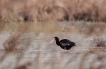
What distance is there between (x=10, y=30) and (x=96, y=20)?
2.29m

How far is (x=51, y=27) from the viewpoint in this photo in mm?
11797

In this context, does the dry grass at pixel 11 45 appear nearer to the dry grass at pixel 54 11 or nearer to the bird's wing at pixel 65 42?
the bird's wing at pixel 65 42

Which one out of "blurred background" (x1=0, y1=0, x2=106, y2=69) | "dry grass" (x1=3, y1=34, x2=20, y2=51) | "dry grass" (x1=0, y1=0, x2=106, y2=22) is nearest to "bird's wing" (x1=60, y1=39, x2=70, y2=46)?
"blurred background" (x1=0, y1=0, x2=106, y2=69)

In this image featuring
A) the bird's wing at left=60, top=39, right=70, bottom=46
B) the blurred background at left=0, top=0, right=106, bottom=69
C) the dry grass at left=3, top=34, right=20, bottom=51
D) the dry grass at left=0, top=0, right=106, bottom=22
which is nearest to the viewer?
the dry grass at left=3, top=34, right=20, bottom=51

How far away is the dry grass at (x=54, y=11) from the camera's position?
1224cm

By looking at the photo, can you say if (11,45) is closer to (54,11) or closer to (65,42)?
(65,42)

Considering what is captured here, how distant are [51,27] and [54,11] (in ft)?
2.67

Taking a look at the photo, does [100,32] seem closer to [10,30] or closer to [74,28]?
[74,28]

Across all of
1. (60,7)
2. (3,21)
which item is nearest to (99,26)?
(60,7)

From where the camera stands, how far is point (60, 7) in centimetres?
1241

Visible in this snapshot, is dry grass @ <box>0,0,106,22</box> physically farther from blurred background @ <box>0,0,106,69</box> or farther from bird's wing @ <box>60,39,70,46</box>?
bird's wing @ <box>60,39,70,46</box>

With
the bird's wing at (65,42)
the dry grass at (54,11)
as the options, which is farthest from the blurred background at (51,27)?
the bird's wing at (65,42)

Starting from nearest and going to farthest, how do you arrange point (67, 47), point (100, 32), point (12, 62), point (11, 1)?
point (12, 62) < point (67, 47) < point (100, 32) < point (11, 1)

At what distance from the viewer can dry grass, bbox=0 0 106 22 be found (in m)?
12.2
